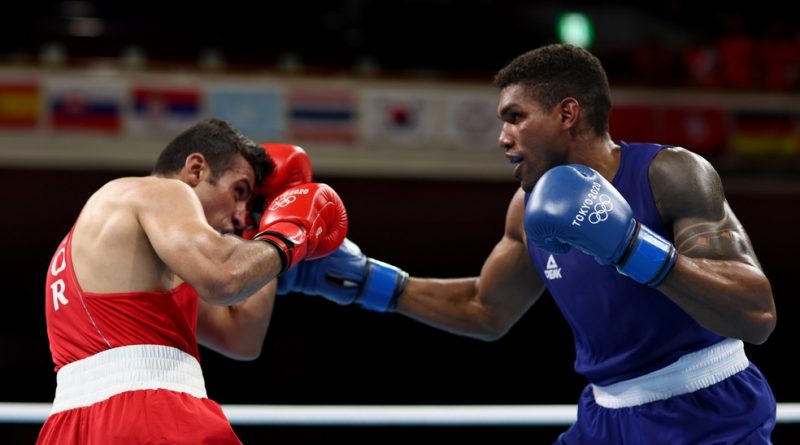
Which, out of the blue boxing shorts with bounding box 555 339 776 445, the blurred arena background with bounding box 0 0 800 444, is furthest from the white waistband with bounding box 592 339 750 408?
the blurred arena background with bounding box 0 0 800 444

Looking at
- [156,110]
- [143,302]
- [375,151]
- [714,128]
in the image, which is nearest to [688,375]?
[143,302]

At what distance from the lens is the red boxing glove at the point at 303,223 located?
97.9 inches

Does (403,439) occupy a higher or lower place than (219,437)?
lower

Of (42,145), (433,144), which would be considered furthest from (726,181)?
(42,145)

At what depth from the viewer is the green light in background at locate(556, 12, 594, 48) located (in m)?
10.7

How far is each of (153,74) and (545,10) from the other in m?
5.60

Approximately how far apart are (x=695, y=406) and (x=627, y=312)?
30 centimetres

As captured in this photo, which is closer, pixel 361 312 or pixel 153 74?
pixel 153 74

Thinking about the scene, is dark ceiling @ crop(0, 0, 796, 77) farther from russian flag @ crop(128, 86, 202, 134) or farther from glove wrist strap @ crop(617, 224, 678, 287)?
glove wrist strap @ crop(617, 224, 678, 287)

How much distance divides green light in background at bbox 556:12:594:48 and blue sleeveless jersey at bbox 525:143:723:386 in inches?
328

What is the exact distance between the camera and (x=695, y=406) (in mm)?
2455

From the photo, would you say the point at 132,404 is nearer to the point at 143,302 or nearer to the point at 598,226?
the point at 143,302

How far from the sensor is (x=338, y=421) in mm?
3021

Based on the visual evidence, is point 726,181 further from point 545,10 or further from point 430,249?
point 545,10
